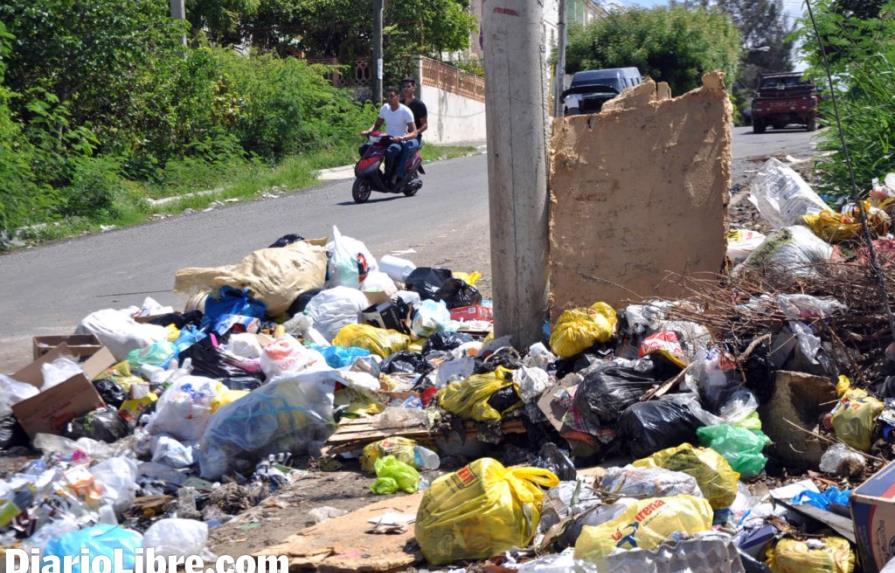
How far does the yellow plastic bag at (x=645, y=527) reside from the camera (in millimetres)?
3025

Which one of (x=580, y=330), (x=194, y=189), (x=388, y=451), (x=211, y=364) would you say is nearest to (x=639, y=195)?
(x=580, y=330)

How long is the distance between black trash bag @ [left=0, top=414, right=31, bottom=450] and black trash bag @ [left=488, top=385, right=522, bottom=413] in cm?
271

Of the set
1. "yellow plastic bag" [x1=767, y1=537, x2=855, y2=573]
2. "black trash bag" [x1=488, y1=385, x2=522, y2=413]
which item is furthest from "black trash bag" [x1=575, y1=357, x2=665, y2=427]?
"yellow plastic bag" [x1=767, y1=537, x2=855, y2=573]

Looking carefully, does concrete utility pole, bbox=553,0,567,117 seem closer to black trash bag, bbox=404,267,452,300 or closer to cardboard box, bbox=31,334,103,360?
black trash bag, bbox=404,267,452,300

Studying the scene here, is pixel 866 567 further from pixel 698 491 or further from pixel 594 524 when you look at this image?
pixel 594 524

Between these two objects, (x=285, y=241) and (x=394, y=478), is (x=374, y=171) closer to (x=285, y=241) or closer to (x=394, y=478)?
(x=285, y=241)

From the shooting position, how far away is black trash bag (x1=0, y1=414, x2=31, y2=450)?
549cm

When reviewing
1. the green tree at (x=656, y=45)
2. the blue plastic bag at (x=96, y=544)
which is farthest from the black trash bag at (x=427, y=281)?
the green tree at (x=656, y=45)

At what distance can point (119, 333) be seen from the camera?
6547mm

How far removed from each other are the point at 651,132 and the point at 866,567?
3271 mm

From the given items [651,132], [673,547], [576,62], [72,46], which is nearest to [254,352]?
[651,132]

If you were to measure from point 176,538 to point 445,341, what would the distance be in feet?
9.25

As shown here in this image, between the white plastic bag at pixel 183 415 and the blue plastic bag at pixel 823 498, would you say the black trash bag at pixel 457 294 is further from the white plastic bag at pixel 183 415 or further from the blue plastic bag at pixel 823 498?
the blue plastic bag at pixel 823 498

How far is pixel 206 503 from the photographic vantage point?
4.59 meters
